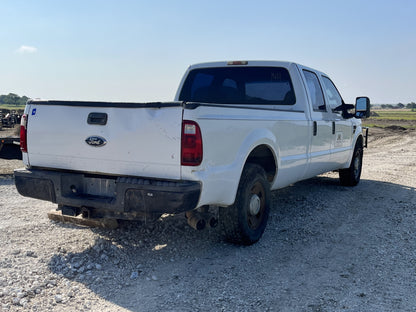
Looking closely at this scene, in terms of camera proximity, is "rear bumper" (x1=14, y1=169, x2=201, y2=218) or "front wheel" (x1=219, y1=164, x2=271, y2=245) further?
"front wheel" (x1=219, y1=164, x2=271, y2=245)

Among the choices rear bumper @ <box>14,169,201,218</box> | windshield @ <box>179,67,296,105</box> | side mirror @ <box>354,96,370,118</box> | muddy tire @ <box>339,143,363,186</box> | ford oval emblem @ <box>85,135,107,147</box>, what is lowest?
muddy tire @ <box>339,143,363,186</box>

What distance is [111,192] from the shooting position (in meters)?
4.17

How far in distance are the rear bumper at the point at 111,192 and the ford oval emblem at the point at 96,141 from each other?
0.32 metres

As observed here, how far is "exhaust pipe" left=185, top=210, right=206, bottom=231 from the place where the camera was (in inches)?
172

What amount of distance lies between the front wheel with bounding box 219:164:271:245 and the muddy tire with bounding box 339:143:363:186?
3.77 meters

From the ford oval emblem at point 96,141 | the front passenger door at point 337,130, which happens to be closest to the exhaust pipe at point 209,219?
the ford oval emblem at point 96,141

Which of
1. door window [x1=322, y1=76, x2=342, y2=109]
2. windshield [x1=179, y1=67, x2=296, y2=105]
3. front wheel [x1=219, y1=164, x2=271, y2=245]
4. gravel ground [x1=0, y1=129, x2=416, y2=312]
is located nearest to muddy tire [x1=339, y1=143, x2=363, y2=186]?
door window [x1=322, y1=76, x2=342, y2=109]

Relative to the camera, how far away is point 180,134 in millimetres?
3814

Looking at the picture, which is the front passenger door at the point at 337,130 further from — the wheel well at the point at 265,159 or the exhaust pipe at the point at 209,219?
the exhaust pipe at the point at 209,219

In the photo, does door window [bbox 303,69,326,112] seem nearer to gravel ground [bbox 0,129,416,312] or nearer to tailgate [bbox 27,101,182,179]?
gravel ground [bbox 0,129,416,312]

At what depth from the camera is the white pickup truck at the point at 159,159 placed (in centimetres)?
387

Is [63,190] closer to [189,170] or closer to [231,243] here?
[189,170]

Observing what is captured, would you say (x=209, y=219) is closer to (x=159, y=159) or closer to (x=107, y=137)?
(x=159, y=159)

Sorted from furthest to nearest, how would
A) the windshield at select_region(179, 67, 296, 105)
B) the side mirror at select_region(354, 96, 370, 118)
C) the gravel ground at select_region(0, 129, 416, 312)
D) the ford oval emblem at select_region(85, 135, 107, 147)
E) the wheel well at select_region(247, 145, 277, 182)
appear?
the side mirror at select_region(354, 96, 370, 118) < the windshield at select_region(179, 67, 296, 105) < the wheel well at select_region(247, 145, 277, 182) < the ford oval emblem at select_region(85, 135, 107, 147) < the gravel ground at select_region(0, 129, 416, 312)
